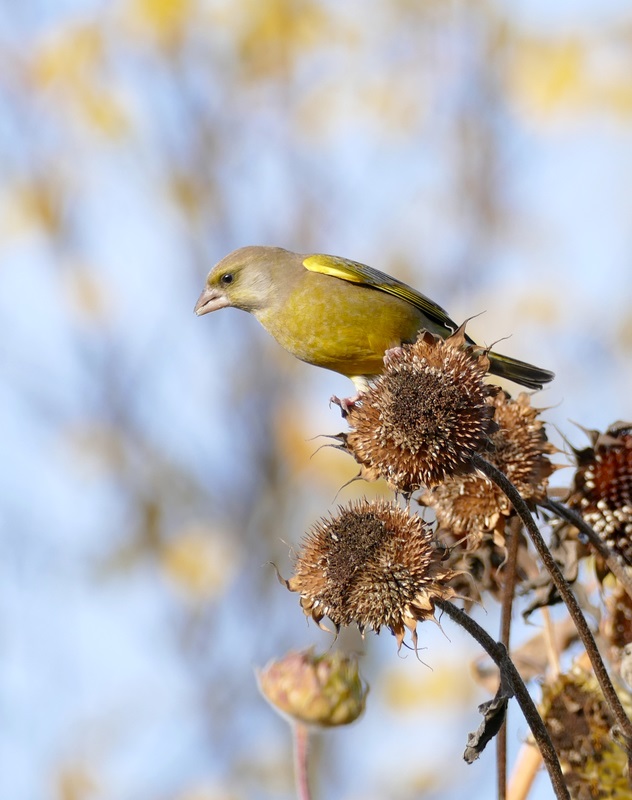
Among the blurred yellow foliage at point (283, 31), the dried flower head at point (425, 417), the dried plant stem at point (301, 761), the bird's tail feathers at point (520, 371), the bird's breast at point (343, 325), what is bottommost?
the dried plant stem at point (301, 761)

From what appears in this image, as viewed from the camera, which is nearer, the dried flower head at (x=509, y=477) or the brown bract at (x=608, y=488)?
the dried flower head at (x=509, y=477)

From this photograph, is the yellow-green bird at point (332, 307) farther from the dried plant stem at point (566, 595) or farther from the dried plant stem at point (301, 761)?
the dried plant stem at point (566, 595)

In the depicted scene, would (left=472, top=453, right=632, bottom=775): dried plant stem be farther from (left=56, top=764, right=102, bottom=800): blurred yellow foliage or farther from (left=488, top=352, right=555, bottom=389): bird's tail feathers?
(left=56, top=764, right=102, bottom=800): blurred yellow foliage

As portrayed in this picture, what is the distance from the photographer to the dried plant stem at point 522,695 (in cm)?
208

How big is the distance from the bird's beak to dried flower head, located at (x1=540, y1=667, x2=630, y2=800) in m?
2.44

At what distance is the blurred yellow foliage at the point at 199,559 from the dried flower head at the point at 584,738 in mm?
8723

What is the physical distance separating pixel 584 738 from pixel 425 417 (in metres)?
1.08

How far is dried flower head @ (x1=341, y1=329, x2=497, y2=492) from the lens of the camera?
2229 mm

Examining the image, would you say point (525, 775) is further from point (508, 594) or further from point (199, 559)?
point (199, 559)

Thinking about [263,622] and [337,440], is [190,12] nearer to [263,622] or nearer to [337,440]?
[263,622]

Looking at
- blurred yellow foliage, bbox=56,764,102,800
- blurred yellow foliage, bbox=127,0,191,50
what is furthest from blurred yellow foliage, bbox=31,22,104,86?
blurred yellow foliage, bbox=56,764,102,800

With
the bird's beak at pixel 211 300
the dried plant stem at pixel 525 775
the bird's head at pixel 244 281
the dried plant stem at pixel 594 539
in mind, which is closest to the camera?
the dried plant stem at pixel 594 539

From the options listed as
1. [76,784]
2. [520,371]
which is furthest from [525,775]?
[76,784]

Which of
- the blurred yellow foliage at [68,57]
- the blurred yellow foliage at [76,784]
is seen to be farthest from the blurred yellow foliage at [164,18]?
the blurred yellow foliage at [76,784]
